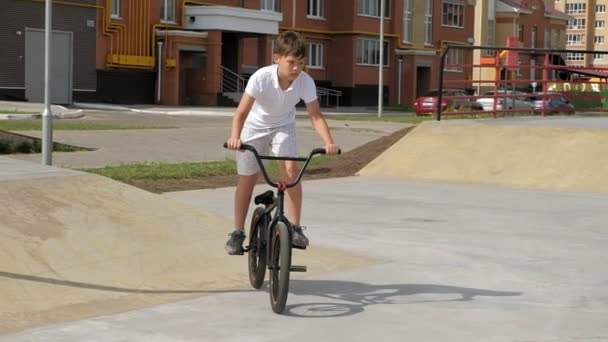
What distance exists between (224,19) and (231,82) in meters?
3.75

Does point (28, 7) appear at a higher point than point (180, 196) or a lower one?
higher

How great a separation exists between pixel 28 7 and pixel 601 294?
4393 cm

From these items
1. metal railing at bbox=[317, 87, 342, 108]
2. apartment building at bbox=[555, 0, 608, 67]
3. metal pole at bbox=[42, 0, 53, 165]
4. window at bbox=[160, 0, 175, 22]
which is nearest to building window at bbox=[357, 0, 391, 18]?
metal railing at bbox=[317, 87, 342, 108]

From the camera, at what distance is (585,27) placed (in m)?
175

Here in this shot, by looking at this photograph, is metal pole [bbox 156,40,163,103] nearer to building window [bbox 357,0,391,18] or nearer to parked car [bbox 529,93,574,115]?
building window [bbox 357,0,391,18]

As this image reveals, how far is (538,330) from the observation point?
Result: 7.04m

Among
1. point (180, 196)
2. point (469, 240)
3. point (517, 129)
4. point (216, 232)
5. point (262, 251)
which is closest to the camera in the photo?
point (262, 251)

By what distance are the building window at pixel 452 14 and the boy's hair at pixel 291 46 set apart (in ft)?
239

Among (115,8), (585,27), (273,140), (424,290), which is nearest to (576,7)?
(585,27)

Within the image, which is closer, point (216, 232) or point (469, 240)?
point (216, 232)

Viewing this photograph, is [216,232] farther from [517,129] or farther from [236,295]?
[517,129]

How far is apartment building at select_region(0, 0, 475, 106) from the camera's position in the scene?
50.0 meters

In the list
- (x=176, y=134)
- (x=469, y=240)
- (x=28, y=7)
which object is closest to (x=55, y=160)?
(x=176, y=134)

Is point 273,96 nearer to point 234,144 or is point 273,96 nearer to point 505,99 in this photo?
point 234,144
